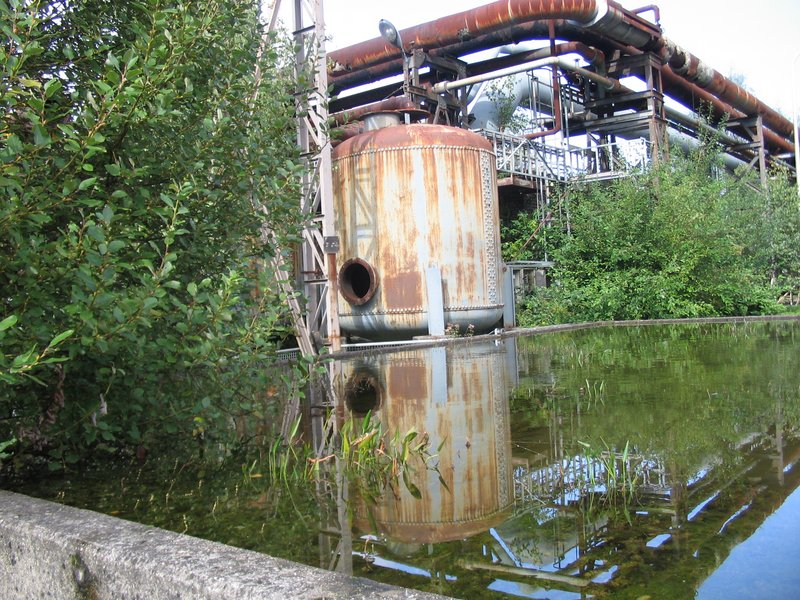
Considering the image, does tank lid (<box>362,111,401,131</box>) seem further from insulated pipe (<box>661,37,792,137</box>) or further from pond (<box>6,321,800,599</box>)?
insulated pipe (<box>661,37,792,137</box>)

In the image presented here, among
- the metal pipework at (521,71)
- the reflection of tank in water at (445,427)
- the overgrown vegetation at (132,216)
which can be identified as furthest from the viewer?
the metal pipework at (521,71)

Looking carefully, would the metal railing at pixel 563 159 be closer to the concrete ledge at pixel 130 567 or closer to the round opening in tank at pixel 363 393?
the round opening in tank at pixel 363 393

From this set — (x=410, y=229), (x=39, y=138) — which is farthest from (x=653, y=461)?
(x=410, y=229)

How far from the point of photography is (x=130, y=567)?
199 centimetres

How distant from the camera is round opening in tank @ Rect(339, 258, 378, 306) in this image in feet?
42.1

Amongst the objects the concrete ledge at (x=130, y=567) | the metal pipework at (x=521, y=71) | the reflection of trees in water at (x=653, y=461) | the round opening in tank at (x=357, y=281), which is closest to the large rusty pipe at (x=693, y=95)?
the metal pipework at (x=521, y=71)

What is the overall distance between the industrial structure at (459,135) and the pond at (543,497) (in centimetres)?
311

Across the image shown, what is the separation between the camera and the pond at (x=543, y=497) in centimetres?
249

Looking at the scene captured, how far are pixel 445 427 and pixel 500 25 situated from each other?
14015mm

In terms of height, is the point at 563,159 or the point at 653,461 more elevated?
the point at 563,159

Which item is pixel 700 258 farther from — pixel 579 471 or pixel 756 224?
pixel 579 471

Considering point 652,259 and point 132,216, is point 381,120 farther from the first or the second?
point 132,216

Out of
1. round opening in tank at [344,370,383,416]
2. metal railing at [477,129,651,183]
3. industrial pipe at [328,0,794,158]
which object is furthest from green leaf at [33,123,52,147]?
metal railing at [477,129,651,183]

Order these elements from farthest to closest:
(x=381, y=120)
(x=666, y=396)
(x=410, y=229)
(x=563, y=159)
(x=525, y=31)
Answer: (x=563, y=159), (x=525, y=31), (x=381, y=120), (x=410, y=229), (x=666, y=396)
